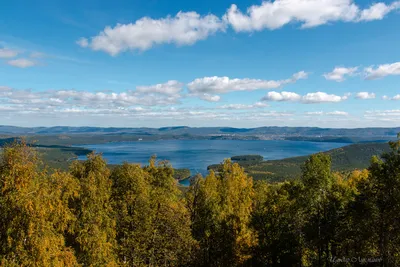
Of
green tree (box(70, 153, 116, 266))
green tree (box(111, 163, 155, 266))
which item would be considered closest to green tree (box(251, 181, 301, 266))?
green tree (box(111, 163, 155, 266))

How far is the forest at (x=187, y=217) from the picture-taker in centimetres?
1210

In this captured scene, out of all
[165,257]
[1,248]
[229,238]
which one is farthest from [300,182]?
[1,248]

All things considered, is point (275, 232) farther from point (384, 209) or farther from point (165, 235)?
point (384, 209)

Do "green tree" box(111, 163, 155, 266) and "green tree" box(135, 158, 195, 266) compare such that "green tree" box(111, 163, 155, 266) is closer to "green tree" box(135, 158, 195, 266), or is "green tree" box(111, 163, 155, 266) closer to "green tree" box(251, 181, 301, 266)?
"green tree" box(135, 158, 195, 266)

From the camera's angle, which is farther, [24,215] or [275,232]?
[275,232]

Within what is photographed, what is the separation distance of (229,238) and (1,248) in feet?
68.8

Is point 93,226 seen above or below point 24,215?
below

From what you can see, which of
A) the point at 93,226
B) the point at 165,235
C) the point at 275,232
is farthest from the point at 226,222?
the point at 93,226

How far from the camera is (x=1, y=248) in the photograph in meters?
11.5

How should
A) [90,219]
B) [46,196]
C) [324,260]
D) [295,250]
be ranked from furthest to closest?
[295,250] → [324,260] → [90,219] → [46,196]

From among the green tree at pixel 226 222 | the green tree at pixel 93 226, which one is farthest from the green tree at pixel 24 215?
the green tree at pixel 226 222

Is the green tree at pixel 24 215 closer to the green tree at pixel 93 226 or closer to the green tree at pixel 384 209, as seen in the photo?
the green tree at pixel 93 226

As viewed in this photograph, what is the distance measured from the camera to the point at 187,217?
946 inches

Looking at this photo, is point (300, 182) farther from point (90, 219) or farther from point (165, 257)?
point (90, 219)
